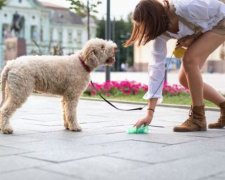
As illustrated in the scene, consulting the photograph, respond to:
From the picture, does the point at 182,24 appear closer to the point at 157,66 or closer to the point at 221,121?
the point at 157,66

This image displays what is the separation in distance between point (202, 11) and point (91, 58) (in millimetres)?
Answer: 1458

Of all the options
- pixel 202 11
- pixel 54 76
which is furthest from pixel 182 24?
pixel 54 76

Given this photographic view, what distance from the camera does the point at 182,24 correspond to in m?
5.55

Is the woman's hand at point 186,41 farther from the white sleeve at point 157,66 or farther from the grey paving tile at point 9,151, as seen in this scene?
the grey paving tile at point 9,151

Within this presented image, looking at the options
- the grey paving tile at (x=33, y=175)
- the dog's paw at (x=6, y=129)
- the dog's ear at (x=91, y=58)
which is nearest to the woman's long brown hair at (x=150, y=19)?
the dog's ear at (x=91, y=58)

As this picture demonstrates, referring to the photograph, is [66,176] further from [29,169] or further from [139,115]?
[139,115]

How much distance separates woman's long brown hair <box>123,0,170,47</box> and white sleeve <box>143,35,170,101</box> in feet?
0.85

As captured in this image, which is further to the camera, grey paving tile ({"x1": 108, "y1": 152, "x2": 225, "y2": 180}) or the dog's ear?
the dog's ear

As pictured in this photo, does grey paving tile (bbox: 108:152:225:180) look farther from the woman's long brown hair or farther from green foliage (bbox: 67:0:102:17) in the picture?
green foliage (bbox: 67:0:102:17)

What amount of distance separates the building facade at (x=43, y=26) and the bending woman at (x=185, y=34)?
75752 millimetres

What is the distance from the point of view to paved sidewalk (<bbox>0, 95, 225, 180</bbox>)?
3.43 metres

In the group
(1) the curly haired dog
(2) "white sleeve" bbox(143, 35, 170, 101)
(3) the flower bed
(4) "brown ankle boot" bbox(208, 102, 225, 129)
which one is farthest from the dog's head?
(3) the flower bed

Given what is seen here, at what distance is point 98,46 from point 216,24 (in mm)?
1463

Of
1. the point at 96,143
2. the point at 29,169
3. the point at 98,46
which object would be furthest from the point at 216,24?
the point at 29,169
